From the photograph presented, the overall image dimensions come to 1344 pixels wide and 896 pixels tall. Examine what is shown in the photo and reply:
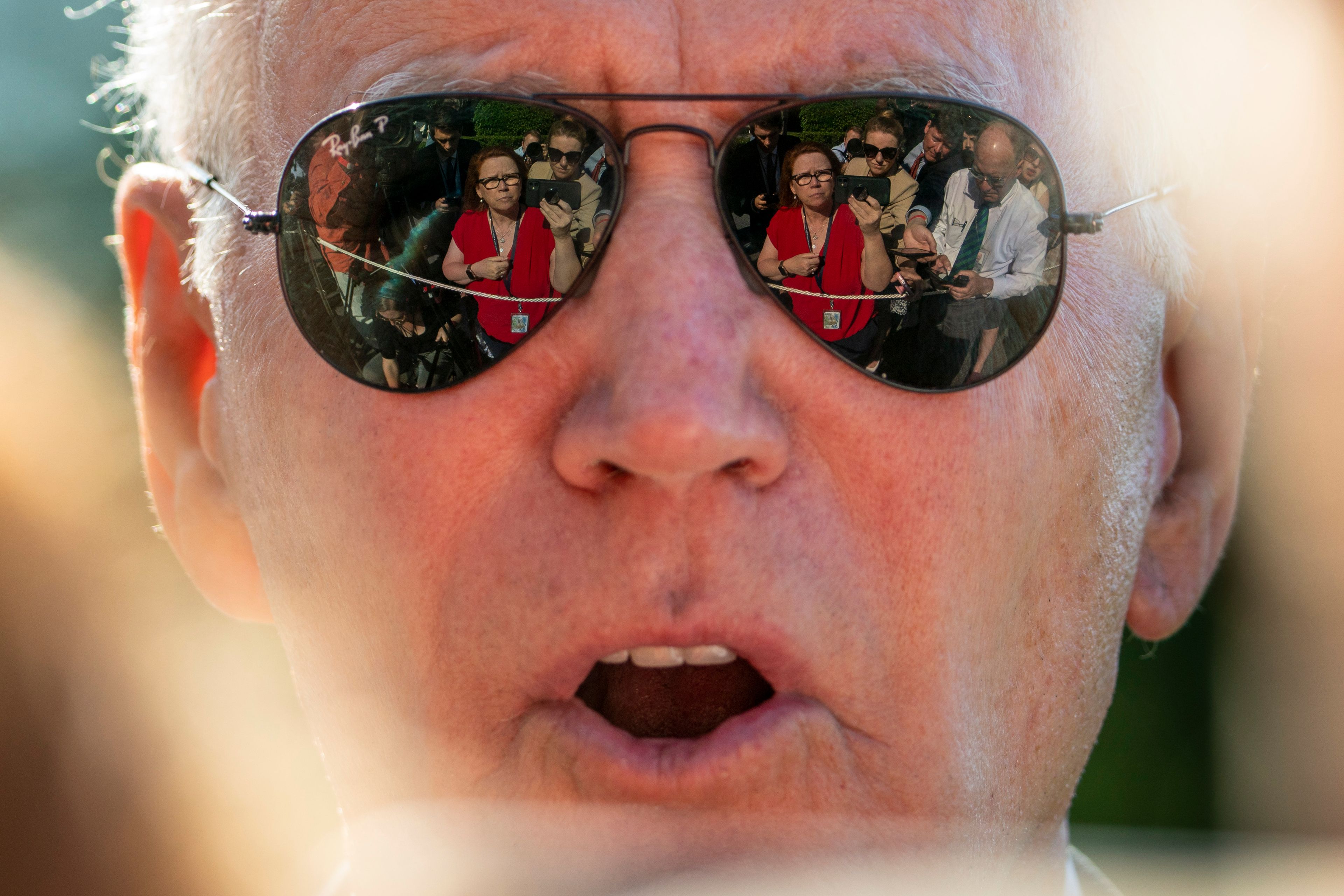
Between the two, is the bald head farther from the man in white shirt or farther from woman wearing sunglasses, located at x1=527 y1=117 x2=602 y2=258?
woman wearing sunglasses, located at x1=527 y1=117 x2=602 y2=258

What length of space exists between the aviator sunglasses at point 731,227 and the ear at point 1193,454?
1.94ft

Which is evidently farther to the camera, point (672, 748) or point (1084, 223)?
point (1084, 223)

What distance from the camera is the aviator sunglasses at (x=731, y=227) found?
4.43 ft

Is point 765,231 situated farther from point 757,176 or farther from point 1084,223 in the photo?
point 1084,223

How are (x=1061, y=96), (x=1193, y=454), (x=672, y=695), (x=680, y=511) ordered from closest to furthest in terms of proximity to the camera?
(x=680, y=511) → (x=672, y=695) → (x=1061, y=96) → (x=1193, y=454)

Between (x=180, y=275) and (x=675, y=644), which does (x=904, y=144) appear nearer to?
(x=675, y=644)

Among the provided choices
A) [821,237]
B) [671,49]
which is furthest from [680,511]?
[671,49]

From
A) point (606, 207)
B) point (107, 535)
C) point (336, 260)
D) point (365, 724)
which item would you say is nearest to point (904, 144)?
point (606, 207)

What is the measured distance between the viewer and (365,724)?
1560 millimetres

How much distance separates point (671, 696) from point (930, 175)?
0.76 m

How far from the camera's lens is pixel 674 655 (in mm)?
1370

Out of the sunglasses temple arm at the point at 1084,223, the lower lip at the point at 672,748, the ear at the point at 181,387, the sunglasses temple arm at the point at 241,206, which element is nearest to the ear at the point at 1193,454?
the sunglasses temple arm at the point at 1084,223

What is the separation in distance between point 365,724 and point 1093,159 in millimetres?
1364

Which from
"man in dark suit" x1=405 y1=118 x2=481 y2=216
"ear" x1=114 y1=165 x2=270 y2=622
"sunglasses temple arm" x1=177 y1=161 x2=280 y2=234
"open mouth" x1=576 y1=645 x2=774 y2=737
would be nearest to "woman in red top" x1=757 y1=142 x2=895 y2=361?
"man in dark suit" x1=405 y1=118 x2=481 y2=216
